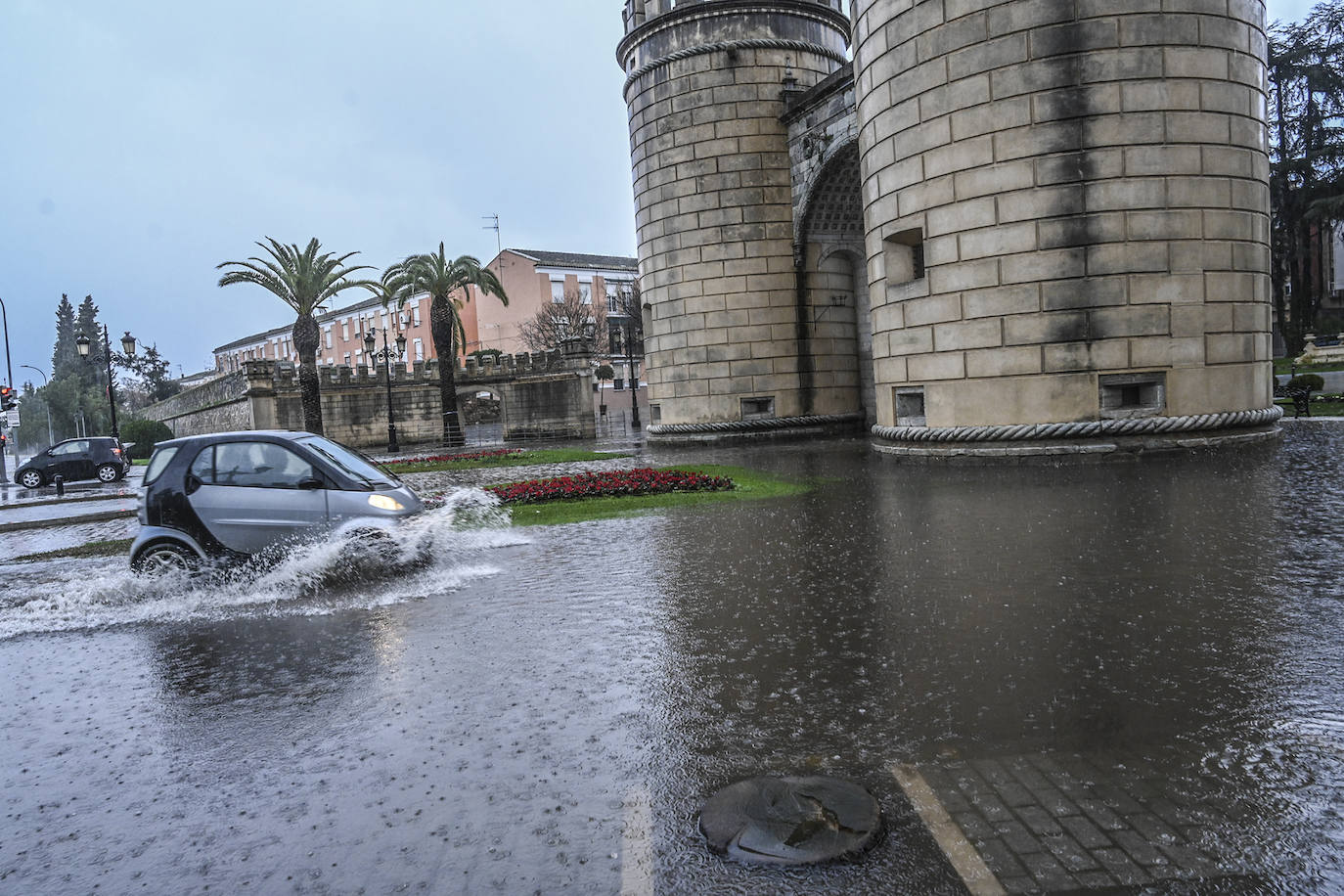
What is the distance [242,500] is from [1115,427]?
37.1ft

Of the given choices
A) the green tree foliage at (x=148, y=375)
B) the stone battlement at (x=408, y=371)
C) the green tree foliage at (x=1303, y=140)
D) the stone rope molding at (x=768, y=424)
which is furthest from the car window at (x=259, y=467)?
the green tree foliage at (x=148, y=375)

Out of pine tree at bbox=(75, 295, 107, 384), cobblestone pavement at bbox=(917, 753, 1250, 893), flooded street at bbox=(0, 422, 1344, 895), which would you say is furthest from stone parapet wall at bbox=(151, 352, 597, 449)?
pine tree at bbox=(75, 295, 107, 384)

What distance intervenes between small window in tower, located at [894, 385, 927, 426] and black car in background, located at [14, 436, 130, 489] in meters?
26.1

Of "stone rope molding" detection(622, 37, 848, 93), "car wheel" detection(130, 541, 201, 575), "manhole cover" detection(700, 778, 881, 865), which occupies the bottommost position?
"manhole cover" detection(700, 778, 881, 865)

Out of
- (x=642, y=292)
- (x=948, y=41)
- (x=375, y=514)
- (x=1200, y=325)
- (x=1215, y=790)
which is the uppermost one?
(x=948, y=41)

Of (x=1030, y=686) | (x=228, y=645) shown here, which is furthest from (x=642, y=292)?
(x=1030, y=686)

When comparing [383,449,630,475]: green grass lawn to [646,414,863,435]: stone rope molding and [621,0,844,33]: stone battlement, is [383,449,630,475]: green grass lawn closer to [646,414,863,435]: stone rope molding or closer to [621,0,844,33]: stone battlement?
[646,414,863,435]: stone rope molding

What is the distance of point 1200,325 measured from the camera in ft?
41.0

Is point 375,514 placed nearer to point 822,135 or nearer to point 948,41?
point 948,41

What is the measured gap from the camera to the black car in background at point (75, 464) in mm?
28062

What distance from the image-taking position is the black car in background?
28.1m

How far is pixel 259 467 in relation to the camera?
7.91m

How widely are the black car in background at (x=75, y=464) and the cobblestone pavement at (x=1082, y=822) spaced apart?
105 feet

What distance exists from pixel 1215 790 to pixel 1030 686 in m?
1.11
